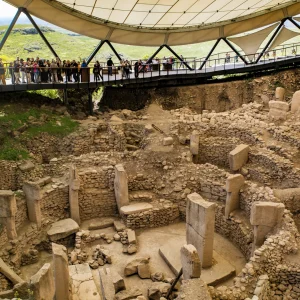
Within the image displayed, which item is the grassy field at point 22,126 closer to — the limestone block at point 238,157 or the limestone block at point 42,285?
the limestone block at point 238,157

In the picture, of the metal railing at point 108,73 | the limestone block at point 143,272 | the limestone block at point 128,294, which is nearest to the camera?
the limestone block at point 128,294

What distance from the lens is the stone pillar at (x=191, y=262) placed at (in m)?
9.42

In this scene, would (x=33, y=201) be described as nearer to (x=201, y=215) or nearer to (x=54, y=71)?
(x=201, y=215)

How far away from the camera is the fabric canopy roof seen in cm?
2059

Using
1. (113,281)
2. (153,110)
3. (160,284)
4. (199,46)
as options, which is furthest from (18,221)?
(199,46)

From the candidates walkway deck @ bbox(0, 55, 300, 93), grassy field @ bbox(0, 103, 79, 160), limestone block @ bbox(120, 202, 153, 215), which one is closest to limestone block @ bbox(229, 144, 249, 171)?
limestone block @ bbox(120, 202, 153, 215)

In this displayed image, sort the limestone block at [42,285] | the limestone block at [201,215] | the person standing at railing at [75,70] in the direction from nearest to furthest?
the limestone block at [42,285] → the limestone block at [201,215] → the person standing at railing at [75,70]

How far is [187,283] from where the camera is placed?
8758 mm

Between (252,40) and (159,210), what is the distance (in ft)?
56.3

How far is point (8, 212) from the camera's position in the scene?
1155 centimetres

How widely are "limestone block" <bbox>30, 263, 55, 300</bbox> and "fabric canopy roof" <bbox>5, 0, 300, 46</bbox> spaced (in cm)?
1501

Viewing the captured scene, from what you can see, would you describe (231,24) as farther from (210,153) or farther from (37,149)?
(37,149)

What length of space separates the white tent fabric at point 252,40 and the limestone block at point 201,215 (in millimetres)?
17696

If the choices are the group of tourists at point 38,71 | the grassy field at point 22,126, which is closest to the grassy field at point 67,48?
the group of tourists at point 38,71
